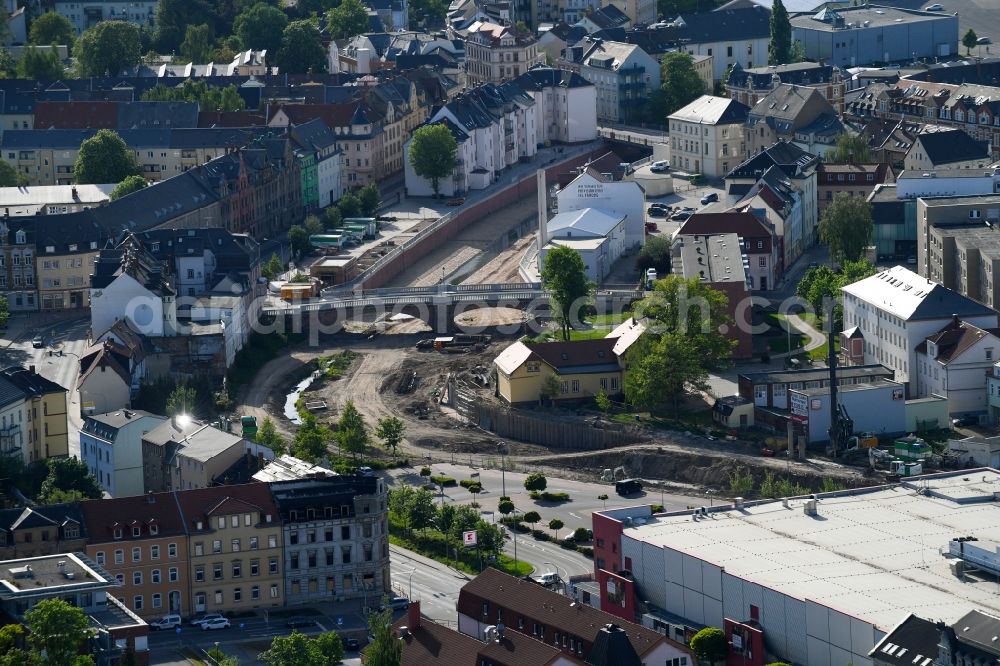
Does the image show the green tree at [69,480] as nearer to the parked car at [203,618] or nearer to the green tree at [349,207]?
the parked car at [203,618]

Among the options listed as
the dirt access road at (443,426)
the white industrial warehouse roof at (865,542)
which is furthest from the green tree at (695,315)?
the white industrial warehouse roof at (865,542)

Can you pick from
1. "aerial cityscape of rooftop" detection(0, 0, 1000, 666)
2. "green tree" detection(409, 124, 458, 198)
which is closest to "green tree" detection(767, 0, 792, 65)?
"aerial cityscape of rooftop" detection(0, 0, 1000, 666)

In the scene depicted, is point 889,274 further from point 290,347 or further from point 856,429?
point 290,347

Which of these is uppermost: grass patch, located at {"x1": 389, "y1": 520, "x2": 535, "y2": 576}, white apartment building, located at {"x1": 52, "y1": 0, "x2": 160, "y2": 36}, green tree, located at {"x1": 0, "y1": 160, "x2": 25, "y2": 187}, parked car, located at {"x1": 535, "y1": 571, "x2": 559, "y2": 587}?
white apartment building, located at {"x1": 52, "y1": 0, "x2": 160, "y2": 36}

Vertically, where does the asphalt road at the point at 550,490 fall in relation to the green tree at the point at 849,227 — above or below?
below

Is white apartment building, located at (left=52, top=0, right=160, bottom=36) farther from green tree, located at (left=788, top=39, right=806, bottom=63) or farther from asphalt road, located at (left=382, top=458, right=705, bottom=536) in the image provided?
asphalt road, located at (left=382, top=458, right=705, bottom=536)
